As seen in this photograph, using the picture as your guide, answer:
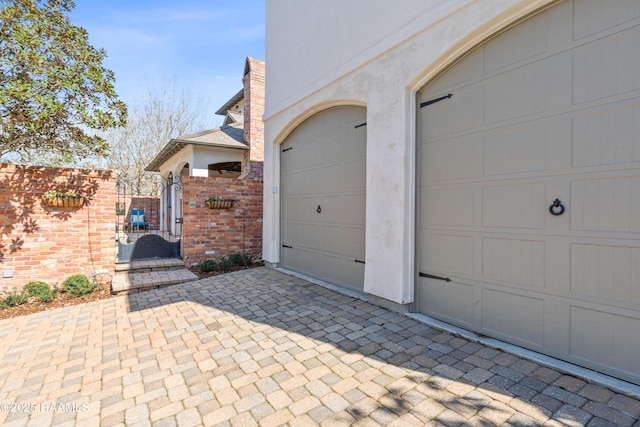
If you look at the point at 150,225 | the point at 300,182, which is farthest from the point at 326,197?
the point at 150,225

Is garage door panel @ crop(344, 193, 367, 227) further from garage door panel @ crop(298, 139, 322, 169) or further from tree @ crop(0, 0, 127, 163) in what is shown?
tree @ crop(0, 0, 127, 163)

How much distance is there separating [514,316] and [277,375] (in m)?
2.21

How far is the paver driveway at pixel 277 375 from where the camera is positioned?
2.14 meters

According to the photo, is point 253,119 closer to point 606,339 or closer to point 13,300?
point 13,300

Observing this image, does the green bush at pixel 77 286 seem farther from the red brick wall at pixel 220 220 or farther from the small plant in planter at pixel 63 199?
the red brick wall at pixel 220 220

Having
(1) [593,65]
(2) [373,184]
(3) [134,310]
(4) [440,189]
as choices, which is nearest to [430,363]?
(4) [440,189]

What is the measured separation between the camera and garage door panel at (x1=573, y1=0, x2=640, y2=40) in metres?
2.31

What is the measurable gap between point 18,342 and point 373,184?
462 cm

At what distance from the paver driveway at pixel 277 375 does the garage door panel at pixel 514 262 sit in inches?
26.4

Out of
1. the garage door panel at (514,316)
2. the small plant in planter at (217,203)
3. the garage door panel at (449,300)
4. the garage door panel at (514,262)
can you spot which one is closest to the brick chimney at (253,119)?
the small plant in planter at (217,203)

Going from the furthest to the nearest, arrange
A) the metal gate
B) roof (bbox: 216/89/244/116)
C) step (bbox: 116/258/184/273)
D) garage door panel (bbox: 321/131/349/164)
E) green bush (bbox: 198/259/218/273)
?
roof (bbox: 216/89/244/116)
the metal gate
green bush (bbox: 198/259/218/273)
step (bbox: 116/258/184/273)
garage door panel (bbox: 321/131/349/164)

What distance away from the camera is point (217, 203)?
23.8ft

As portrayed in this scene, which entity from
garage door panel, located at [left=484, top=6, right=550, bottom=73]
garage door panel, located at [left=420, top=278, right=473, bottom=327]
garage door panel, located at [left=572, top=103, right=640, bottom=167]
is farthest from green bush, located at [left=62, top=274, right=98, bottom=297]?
garage door panel, located at [left=572, top=103, right=640, bottom=167]

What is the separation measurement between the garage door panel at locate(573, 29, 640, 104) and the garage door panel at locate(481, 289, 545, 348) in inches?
68.2
